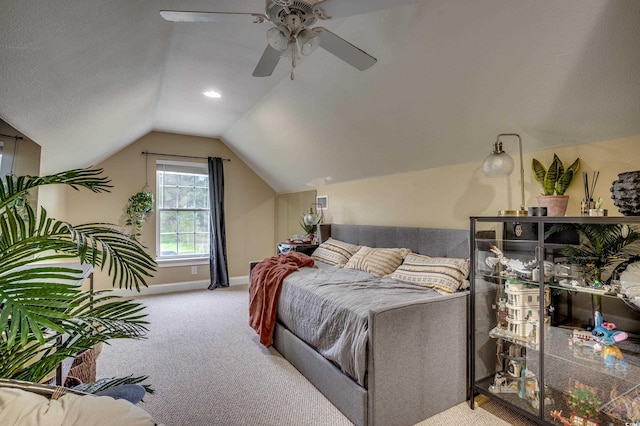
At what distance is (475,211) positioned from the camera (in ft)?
8.60

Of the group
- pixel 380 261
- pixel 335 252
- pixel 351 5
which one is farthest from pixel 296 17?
pixel 335 252

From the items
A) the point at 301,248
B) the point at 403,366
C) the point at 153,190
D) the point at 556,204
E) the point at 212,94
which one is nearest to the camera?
the point at 403,366

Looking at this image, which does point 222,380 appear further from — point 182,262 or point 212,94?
point 182,262

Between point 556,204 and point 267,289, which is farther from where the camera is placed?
point 267,289

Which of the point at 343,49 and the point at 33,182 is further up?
the point at 343,49

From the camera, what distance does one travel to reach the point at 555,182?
6.70 feet

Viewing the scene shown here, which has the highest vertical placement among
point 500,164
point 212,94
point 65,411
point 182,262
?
point 212,94

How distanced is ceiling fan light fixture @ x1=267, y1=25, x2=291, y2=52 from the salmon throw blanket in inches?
81.3

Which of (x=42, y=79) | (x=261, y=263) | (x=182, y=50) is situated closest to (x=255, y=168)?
(x=261, y=263)

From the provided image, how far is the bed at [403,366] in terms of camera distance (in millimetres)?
1741

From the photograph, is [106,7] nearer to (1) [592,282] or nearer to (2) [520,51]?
(2) [520,51]

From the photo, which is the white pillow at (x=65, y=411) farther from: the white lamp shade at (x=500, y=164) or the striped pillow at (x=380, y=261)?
the striped pillow at (x=380, y=261)

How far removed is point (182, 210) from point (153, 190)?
54 centimetres

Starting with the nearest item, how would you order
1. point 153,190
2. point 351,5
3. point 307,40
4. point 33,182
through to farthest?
1. point 33,182
2. point 351,5
3. point 307,40
4. point 153,190
